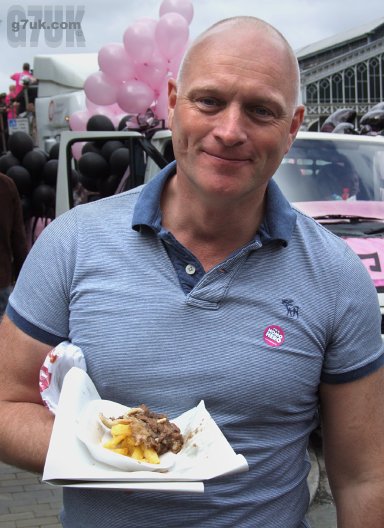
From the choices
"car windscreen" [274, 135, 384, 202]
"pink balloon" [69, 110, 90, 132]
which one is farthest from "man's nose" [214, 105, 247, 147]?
"pink balloon" [69, 110, 90, 132]

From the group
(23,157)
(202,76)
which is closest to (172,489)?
(202,76)

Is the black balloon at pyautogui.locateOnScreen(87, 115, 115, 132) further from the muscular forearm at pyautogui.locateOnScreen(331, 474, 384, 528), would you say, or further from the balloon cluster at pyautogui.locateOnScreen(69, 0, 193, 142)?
the muscular forearm at pyautogui.locateOnScreen(331, 474, 384, 528)

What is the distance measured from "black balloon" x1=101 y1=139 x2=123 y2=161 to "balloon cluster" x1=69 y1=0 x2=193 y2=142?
1.17 ft

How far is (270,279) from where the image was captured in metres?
2.21

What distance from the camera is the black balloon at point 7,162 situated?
11.8 meters

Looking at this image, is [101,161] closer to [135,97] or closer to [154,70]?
[135,97]

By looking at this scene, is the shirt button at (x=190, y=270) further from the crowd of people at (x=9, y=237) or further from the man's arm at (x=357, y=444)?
the crowd of people at (x=9, y=237)

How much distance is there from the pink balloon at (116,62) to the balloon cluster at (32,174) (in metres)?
1.64

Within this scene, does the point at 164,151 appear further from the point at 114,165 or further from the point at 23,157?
the point at 23,157

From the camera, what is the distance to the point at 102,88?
1071 centimetres

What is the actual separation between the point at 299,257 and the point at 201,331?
0.32 m

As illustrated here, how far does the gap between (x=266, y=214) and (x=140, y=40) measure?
8116 millimetres

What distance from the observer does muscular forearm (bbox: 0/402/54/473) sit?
6.89 ft

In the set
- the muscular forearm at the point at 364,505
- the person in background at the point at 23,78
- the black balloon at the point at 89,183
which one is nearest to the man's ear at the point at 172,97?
the muscular forearm at the point at 364,505
